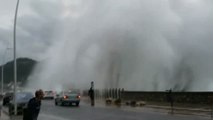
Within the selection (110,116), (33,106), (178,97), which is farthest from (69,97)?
(33,106)

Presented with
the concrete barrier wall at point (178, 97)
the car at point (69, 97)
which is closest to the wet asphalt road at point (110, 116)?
the concrete barrier wall at point (178, 97)

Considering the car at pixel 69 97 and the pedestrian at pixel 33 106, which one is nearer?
the pedestrian at pixel 33 106

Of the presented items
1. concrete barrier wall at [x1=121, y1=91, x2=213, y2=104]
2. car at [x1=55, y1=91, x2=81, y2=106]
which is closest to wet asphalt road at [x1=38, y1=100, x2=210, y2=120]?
concrete barrier wall at [x1=121, y1=91, x2=213, y2=104]

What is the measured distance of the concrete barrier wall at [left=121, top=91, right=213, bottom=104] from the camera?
3509 centimetres

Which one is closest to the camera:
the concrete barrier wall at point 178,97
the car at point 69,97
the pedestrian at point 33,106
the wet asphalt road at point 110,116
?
the pedestrian at point 33,106

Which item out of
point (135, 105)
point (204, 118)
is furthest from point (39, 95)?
point (135, 105)

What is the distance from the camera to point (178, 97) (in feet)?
130

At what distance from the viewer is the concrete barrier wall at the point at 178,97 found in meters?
Result: 35.1

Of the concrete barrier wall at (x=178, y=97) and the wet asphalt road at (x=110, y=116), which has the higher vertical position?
the concrete barrier wall at (x=178, y=97)

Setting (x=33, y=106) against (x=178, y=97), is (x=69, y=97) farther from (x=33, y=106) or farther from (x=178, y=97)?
(x=33, y=106)

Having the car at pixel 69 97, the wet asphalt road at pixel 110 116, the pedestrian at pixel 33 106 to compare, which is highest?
the car at pixel 69 97

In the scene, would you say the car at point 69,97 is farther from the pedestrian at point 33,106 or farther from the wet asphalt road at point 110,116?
the pedestrian at point 33,106

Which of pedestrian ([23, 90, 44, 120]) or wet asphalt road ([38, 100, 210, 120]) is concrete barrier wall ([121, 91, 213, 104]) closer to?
wet asphalt road ([38, 100, 210, 120])

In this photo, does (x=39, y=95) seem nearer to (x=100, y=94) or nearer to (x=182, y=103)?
(x=182, y=103)
